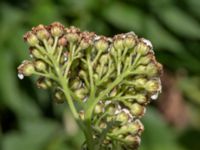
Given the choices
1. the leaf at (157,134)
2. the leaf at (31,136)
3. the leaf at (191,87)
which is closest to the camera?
the leaf at (157,134)

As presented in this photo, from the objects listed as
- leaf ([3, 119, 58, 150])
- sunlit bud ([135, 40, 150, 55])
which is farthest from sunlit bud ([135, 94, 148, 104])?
leaf ([3, 119, 58, 150])

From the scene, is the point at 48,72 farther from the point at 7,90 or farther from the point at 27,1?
the point at 27,1

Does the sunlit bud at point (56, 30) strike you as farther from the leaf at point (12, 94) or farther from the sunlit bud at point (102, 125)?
the leaf at point (12, 94)

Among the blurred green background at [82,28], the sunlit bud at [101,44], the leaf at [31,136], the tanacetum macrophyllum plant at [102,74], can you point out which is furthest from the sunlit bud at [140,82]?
the leaf at [31,136]

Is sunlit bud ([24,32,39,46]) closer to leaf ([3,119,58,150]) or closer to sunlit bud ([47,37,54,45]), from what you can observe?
sunlit bud ([47,37,54,45])

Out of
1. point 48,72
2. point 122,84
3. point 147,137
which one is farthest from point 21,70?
point 147,137

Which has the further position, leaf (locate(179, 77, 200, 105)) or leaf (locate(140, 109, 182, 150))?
leaf (locate(179, 77, 200, 105))
